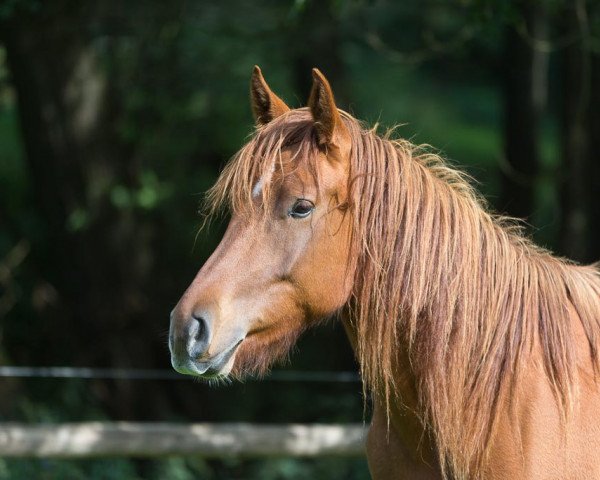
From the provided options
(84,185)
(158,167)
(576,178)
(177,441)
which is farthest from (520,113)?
(177,441)

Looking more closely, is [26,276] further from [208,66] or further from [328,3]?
[328,3]

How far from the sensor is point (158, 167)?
9.81m

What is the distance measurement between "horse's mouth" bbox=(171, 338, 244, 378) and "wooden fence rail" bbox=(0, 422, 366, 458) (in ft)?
7.56

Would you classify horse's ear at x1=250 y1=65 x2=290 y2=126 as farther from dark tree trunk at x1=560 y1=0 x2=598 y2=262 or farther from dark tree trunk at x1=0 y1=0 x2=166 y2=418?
dark tree trunk at x1=560 y1=0 x2=598 y2=262

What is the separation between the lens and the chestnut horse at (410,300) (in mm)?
2787

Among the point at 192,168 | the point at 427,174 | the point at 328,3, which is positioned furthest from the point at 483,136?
the point at 427,174

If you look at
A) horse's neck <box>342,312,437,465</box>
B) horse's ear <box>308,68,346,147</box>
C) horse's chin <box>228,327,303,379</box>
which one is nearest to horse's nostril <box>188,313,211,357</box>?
horse's chin <box>228,327,303,379</box>

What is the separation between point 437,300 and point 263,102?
0.97m

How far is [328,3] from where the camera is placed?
745 cm

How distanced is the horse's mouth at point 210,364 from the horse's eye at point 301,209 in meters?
0.42

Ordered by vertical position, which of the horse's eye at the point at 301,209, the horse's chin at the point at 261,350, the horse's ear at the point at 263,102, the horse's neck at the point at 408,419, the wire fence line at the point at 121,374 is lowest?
the wire fence line at the point at 121,374

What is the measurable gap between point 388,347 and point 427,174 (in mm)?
599

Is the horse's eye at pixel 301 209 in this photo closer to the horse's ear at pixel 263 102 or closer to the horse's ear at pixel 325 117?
the horse's ear at pixel 325 117

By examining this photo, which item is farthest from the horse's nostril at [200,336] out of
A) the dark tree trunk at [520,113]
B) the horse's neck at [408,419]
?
the dark tree trunk at [520,113]
